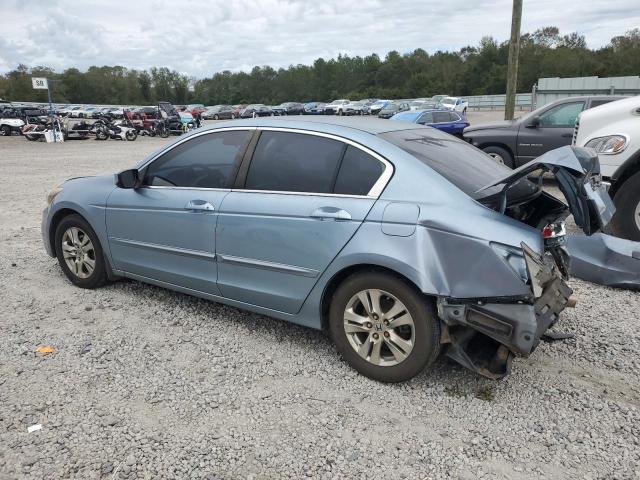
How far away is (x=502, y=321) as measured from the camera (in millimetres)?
2791

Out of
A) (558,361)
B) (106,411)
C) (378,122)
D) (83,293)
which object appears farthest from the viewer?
(83,293)

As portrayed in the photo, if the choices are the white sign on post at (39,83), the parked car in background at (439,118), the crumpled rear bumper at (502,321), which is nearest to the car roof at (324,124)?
the crumpled rear bumper at (502,321)

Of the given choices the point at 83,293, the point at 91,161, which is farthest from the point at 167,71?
the point at 83,293

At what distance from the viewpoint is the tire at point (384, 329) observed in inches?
117

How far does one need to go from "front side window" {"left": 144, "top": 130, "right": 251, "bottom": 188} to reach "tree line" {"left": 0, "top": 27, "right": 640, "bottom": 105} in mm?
67709

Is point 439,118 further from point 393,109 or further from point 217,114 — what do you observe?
point 217,114

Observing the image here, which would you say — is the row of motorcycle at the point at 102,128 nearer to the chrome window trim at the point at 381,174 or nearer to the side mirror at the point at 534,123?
the side mirror at the point at 534,123

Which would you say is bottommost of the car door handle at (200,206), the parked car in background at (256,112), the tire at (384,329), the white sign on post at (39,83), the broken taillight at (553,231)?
the tire at (384,329)

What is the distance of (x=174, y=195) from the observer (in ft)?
13.5

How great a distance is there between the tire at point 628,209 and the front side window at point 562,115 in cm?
477

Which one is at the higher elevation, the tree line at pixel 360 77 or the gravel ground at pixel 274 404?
the tree line at pixel 360 77

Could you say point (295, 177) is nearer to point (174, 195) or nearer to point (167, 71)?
point (174, 195)

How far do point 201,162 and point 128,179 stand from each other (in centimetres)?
70

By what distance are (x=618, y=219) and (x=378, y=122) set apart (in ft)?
11.6
